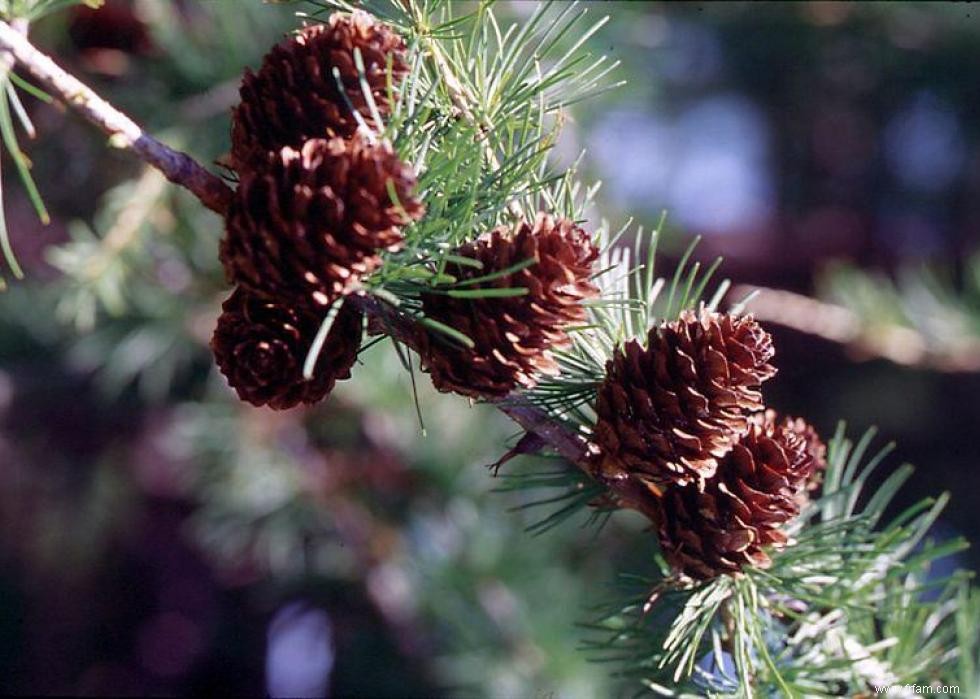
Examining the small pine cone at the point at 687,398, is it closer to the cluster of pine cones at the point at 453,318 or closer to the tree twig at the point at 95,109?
the cluster of pine cones at the point at 453,318

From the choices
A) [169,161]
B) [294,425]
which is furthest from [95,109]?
[294,425]

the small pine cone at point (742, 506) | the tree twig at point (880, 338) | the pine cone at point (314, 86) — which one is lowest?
the small pine cone at point (742, 506)

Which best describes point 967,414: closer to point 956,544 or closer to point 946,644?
point 946,644

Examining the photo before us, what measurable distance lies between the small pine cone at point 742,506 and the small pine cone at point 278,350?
15cm

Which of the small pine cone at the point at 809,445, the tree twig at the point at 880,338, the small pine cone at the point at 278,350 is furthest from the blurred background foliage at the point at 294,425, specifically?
the small pine cone at the point at 278,350

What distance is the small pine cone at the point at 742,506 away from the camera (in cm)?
43

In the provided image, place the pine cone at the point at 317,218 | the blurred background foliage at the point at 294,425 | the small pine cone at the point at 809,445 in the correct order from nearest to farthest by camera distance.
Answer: the pine cone at the point at 317,218, the small pine cone at the point at 809,445, the blurred background foliage at the point at 294,425

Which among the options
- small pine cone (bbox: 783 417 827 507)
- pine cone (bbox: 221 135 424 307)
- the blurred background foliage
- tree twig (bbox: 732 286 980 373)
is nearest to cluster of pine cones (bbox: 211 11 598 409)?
pine cone (bbox: 221 135 424 307)

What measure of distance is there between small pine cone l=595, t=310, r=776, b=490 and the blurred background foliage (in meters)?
0.40

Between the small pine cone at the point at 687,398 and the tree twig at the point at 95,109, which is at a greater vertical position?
the tree twig at the point at 95,109

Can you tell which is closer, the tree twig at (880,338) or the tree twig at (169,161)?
the tree twig at (169,161)

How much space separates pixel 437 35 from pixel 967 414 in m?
1.50

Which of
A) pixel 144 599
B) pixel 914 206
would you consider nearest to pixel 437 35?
pixel 144 599

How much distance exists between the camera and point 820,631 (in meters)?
0.50
